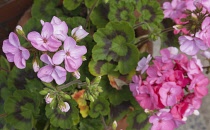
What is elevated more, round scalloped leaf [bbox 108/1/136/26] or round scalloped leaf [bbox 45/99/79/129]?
round scalloped leaf [bbox 108/1/136/26]

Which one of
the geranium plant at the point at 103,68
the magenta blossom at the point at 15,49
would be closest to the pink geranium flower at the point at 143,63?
the geranium plant at the point at 103,68

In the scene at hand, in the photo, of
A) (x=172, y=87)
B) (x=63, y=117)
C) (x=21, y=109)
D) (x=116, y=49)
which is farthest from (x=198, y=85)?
(x=21, y=109)

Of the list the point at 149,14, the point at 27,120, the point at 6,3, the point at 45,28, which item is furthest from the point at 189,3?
the point at 6,3

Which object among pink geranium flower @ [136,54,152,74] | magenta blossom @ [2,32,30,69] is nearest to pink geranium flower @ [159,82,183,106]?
pink geranium flower @ [136,54,152,74]

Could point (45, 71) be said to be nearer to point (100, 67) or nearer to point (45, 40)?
point (45, 40)

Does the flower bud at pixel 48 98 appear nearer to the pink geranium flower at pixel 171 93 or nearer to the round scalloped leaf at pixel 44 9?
the pink geranium flower at pixel 171 93

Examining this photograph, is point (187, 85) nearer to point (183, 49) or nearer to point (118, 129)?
point (183, 49)

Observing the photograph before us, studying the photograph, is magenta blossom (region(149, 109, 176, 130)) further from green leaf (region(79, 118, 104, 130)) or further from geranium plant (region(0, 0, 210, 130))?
green leaf (region(79, 118, 104, 130))

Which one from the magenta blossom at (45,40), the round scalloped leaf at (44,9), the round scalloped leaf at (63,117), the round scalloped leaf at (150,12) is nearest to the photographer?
the magenta blossom at (45,40)
